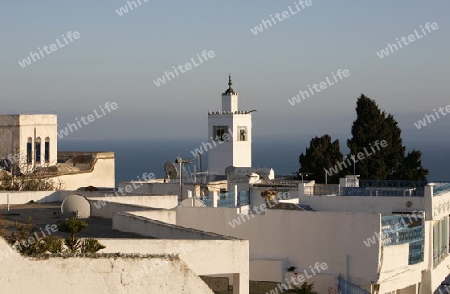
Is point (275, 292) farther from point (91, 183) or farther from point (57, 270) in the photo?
point (91, 183)

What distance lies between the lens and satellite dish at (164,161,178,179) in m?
41.6

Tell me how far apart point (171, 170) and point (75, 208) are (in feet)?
57.5

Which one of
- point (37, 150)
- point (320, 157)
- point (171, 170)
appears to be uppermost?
point (37, 150)

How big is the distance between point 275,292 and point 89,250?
930 centimetres

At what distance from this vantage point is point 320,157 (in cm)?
5034

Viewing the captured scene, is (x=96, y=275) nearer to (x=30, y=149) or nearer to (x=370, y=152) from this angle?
(x=370, y=152)

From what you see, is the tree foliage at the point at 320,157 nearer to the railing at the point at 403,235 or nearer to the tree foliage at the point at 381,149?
the tree foliage at the point at 381,149

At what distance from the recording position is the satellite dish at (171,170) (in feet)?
136

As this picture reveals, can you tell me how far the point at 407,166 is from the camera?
51062mm

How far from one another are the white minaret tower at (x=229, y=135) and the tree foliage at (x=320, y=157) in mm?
4949

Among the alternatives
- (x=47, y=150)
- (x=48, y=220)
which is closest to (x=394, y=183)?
(x=48, y=220)

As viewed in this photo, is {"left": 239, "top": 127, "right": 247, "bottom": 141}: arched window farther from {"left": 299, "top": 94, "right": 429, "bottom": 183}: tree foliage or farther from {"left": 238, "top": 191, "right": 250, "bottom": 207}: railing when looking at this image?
{"left": 238, "top": 191, "right": 250, "bottom": 207}: railing

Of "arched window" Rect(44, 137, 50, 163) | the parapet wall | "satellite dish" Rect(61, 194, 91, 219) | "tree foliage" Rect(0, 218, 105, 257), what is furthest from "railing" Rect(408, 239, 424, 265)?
"arched window" Rect(44, 137, 50, 163)

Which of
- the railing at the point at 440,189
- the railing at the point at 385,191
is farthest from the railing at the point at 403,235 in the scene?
the railing at the point at 440,189
